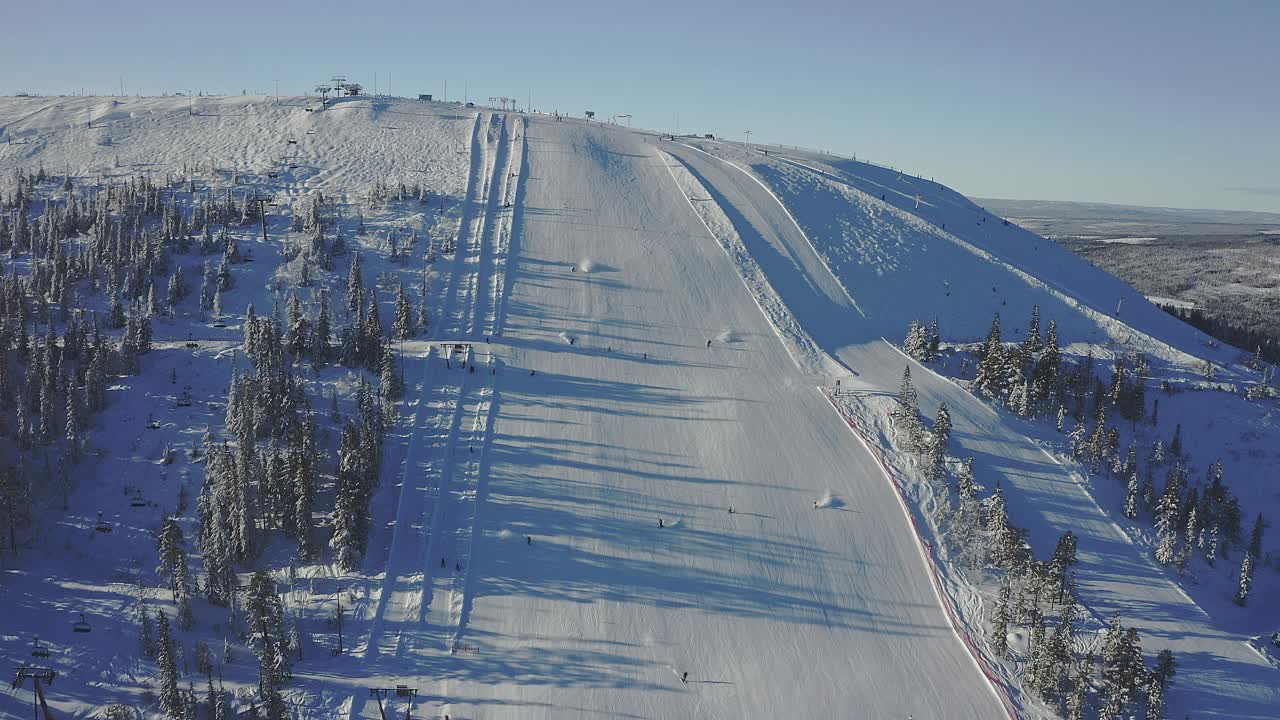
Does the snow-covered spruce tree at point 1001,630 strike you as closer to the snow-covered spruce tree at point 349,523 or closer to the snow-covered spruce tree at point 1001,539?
the snow-covered spruce tree at point 1001,539

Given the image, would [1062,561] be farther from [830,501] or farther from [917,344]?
[917,344]

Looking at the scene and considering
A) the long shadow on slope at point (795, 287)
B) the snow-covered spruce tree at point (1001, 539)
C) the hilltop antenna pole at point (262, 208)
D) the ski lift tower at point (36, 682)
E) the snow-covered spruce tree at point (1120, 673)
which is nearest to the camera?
the ski lift tower at point (36, 682)

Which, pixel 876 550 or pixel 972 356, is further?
pixel 972 356

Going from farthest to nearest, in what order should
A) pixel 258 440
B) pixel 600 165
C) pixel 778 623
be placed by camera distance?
pixel 600 165
pixel 258 440
pixel 778 623

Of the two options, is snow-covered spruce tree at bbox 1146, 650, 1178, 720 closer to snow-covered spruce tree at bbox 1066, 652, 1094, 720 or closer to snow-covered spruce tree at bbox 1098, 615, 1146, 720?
snow-covered spruce tree at bbox 1098, 615, 1146, 720

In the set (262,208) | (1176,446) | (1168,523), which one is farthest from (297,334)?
(1176,446)

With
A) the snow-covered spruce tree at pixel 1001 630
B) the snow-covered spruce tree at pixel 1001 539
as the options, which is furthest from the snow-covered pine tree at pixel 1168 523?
the snow-covered spruce tree at pixel 1001 630

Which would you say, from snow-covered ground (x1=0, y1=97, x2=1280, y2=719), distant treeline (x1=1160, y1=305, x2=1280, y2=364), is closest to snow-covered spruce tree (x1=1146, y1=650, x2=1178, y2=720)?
snow-covered ground (x1=0, y1=97, x2=1280, y2=719)

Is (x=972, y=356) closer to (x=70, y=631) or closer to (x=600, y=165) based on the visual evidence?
(x=600, y=165)

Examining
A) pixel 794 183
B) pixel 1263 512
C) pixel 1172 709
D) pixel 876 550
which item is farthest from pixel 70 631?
pixel 794 183
